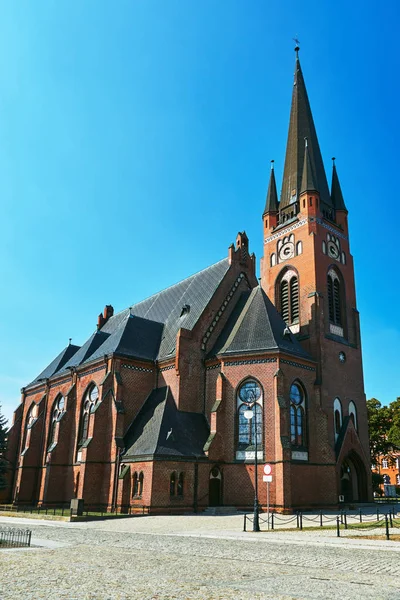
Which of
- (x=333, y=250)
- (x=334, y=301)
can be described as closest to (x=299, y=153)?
(x=333, y=250)

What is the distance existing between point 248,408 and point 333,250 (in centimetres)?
1741

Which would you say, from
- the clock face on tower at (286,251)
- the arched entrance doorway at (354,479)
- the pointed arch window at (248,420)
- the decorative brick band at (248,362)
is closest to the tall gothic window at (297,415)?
the pointed arch window at (248,420)

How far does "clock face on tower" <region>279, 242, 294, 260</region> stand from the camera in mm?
43625

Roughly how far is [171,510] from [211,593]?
2216cm

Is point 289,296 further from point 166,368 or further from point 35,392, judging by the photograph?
point 35,392

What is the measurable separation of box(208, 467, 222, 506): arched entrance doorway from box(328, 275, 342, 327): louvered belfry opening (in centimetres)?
1613

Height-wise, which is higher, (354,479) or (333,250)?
(333,250)

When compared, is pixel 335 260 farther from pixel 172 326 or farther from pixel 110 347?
pixel 110 347

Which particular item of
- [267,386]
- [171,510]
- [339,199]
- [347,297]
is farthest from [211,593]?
[339,199]

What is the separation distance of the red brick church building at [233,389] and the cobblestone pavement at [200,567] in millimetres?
11081

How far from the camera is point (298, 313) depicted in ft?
135

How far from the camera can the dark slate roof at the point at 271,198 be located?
47.4m

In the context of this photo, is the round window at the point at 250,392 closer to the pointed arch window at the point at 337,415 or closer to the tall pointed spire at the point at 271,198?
the pointed arch window at the point at 337,415

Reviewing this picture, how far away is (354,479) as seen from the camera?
1485 inches
